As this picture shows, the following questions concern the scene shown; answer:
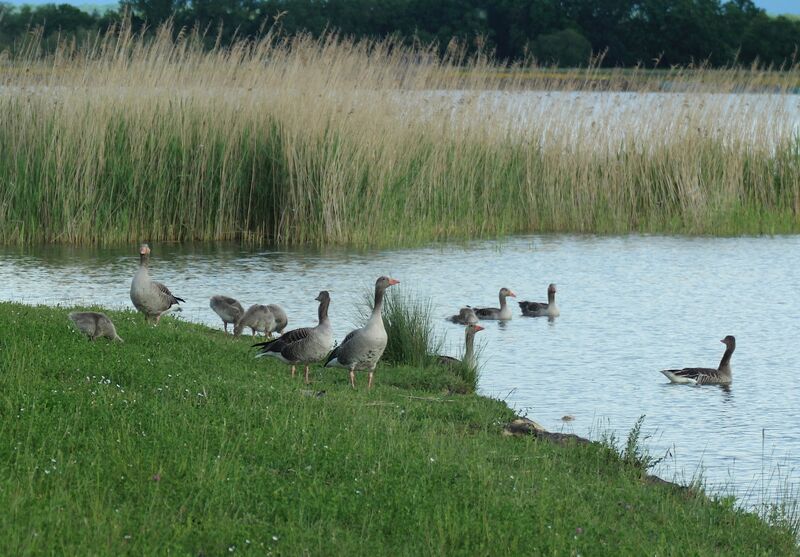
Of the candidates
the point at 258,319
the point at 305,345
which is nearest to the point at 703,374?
the point at 305,345

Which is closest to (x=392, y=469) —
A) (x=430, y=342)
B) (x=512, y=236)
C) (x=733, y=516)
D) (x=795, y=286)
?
(x=733, y=516)

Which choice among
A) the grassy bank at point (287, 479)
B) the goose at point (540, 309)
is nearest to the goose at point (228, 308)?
the grassy bank at point (287, 479)

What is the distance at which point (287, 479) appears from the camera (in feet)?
25.7

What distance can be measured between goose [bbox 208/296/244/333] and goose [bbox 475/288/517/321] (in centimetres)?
385

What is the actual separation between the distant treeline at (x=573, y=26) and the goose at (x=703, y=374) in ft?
103

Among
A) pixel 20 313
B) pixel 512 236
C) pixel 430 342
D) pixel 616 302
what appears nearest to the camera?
pixel 20 313

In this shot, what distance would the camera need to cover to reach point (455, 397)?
11.5m

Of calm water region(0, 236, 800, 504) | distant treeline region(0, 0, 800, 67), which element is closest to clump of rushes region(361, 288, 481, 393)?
calm water region(0, 236, 800, 504)

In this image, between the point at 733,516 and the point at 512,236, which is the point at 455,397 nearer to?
the point at 733,516

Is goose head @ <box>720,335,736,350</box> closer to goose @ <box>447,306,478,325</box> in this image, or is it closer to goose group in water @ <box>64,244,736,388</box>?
goose group in water @ <box>64,244,736,388</box>

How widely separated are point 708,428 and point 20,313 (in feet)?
22.6

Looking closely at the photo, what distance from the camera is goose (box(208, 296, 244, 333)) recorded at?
14609mm

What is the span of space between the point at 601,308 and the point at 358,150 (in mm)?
6195

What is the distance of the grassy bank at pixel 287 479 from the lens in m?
6.88
